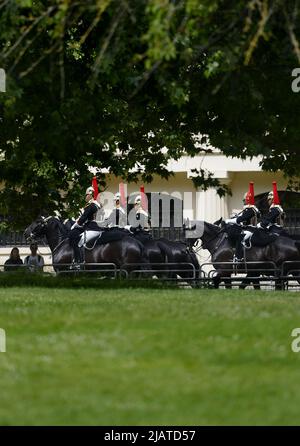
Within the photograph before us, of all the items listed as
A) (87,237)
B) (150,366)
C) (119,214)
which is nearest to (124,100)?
(87,237)

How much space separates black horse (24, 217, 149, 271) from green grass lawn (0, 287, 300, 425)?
18.7 metres

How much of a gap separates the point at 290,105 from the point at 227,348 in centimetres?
1524

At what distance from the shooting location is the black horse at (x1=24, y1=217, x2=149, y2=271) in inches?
1389

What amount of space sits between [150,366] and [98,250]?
2418 centimetres

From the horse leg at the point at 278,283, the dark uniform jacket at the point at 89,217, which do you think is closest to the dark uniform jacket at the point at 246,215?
the dark uniform jacket at the point at 89,217

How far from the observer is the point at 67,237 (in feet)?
118

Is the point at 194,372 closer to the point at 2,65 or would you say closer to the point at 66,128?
the point at 2,65

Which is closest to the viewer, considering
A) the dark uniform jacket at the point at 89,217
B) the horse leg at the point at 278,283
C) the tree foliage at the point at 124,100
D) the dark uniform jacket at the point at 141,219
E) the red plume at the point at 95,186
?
the tree foliage at the point at 124,100

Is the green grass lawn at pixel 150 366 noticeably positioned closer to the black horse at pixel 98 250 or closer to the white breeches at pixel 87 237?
the black horse at pixel 98 250

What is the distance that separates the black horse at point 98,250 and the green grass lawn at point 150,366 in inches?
736

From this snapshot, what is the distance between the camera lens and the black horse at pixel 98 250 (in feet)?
116
